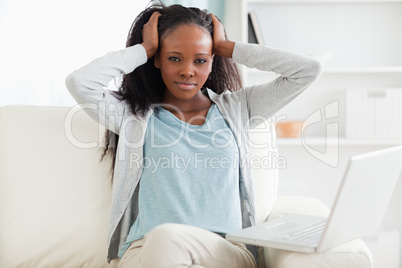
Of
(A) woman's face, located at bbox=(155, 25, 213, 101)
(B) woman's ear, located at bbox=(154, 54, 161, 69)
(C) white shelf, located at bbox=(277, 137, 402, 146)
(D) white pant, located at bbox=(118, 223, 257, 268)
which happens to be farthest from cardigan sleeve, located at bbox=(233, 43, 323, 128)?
(C) white shelf, located at bbox=(277, 137, 402, 146)

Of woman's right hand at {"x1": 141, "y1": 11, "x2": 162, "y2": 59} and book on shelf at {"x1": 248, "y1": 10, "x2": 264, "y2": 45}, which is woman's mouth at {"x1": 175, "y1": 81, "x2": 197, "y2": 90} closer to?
woman's right hand at {"x1": 141, "y1": 11, "x2": 162, "y2": 59}

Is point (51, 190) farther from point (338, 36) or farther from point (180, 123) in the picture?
point (338, 36)

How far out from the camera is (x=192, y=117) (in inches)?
64.2

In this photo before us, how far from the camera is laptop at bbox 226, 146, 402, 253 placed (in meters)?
1.09

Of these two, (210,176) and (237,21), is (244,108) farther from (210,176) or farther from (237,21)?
(237,21)

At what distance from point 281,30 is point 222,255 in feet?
5.35

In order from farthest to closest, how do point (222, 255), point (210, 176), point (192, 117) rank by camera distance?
point (192, 117), point (210, 176), point (222, 255)

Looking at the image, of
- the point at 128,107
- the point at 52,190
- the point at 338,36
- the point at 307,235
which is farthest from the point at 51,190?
the point at 338,36

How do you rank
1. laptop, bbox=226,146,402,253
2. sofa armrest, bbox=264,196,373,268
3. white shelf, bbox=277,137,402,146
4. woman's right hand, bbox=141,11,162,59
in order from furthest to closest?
white shelf, bbox=277,137,402,146 → woman's right hand, bbox=141,11,162,59 → sofa armrest, bbox=264,196,373,268 → laptop, bbox=226,146,402,253

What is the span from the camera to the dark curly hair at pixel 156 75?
1566 mm

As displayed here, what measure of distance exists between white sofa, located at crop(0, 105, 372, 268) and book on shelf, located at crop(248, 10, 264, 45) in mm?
1053

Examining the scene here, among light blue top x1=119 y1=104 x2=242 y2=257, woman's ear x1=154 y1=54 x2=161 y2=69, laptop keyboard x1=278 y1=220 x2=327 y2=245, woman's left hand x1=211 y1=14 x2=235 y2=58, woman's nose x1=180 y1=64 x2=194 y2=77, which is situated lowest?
laptop keyboard x1=278 y1=220 x2=327 y2=245

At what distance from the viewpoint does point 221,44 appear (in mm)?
1572

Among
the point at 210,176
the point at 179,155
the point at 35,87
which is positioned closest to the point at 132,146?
the point at 179,155
